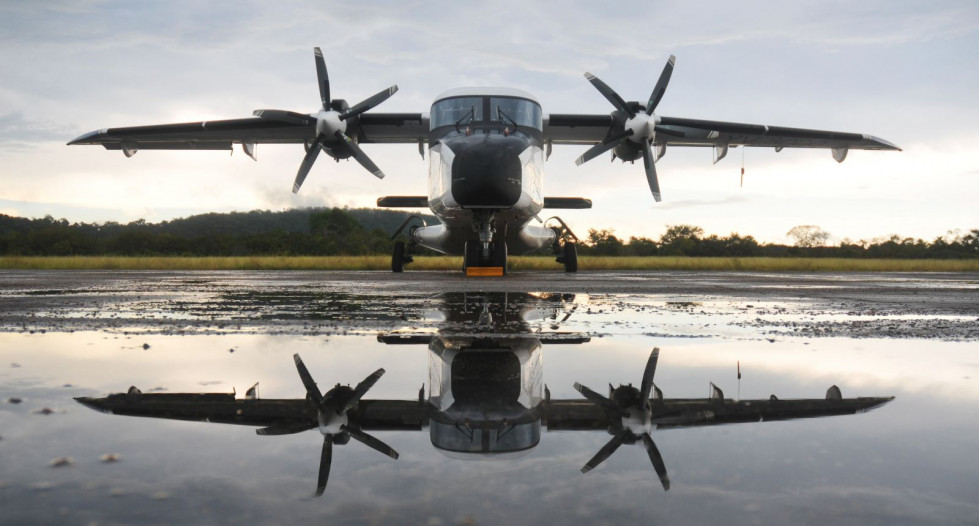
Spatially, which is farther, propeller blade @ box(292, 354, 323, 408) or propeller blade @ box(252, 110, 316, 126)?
propeller blade @ box(252, 110, 316, 126)

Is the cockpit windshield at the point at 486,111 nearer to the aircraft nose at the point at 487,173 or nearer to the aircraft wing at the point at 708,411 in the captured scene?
the aircraft nose at the point at 487,173

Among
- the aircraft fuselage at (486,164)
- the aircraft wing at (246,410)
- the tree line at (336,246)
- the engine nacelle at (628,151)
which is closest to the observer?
the aircraft wing at (246,410)

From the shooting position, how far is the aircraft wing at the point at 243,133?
1836cm

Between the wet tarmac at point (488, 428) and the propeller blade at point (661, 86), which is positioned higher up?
the propeller blade at point (661, 86)

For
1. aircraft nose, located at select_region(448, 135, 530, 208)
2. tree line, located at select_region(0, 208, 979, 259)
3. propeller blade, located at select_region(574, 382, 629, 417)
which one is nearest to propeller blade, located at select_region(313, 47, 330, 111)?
aircraft nose, located at select_region(448, 135, 530, 208)

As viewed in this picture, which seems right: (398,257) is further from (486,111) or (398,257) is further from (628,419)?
(628,419)

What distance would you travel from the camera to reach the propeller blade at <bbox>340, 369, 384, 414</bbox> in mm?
2316

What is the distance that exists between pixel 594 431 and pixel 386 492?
74 centimetres

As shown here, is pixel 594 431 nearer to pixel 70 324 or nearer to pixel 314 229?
pixel 70 324

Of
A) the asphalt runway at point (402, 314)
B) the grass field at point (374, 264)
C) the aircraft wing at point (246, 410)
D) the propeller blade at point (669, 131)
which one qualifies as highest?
the propeller blade at point (669, 131)

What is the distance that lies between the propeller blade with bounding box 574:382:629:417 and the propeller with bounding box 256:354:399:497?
815mm

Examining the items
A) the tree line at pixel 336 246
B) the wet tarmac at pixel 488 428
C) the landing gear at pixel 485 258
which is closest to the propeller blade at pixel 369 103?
the landing gear at pixel 485 258

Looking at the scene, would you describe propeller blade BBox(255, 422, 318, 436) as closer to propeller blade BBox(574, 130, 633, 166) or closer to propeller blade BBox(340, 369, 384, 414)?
propeller blade BBox(340, 369, 384, 414)

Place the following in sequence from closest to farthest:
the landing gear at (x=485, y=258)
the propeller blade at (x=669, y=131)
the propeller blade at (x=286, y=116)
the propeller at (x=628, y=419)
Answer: the propeller at (x=628, y=419) < the landing gear at (x=485, y=258) < the propeller blade at (x=286, y=116) < the propeller blade at (x=669, y=131)
